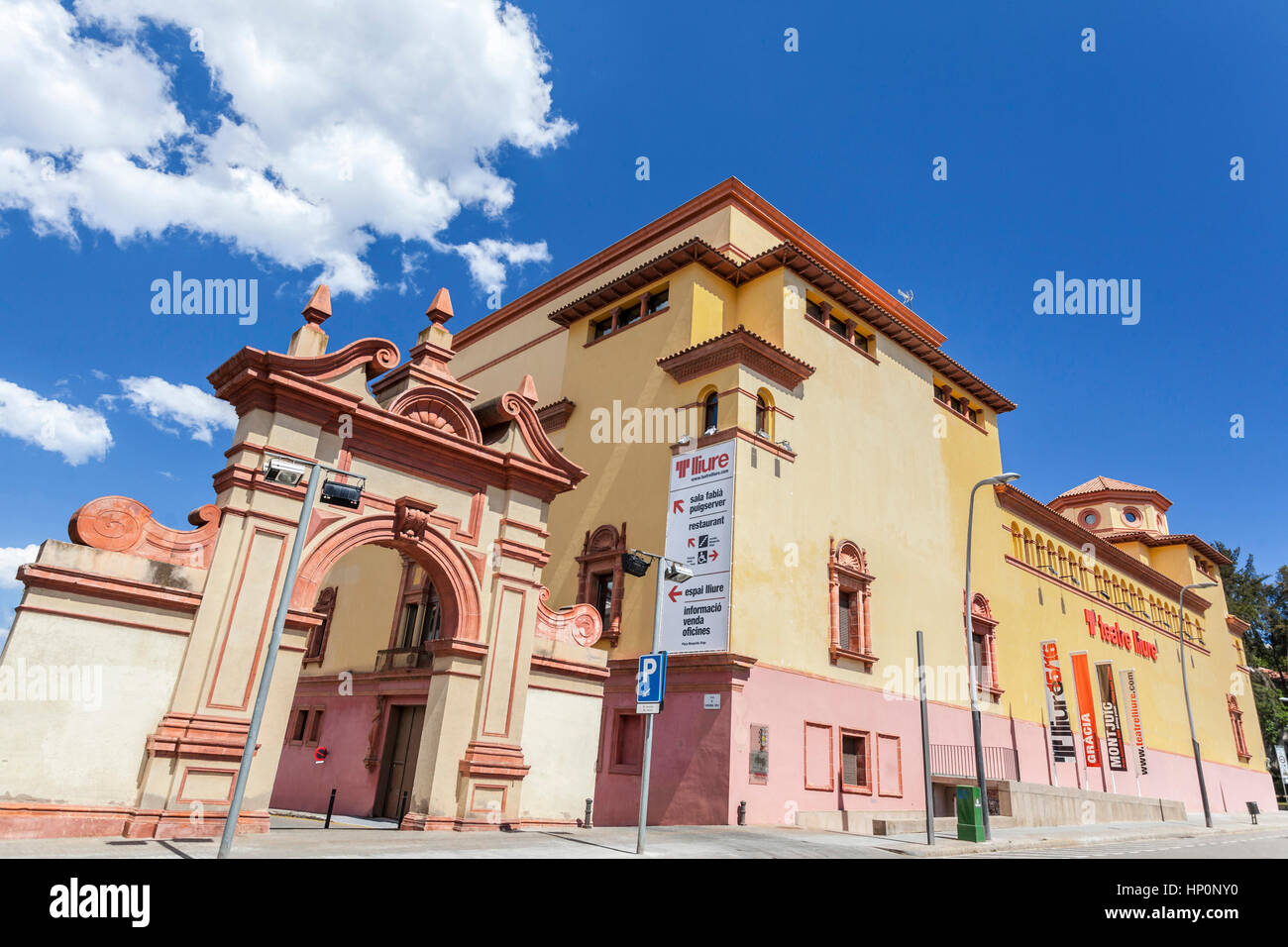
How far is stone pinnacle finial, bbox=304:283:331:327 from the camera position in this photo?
14.9 m

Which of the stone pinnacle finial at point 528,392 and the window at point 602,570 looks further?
the window at point 602,570

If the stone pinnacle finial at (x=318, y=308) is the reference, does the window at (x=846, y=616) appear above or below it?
below

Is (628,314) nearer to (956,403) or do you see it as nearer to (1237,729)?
(956,403)

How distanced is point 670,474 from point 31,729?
16369 mm

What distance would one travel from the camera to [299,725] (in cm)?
2811

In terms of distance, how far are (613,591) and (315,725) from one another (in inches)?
467

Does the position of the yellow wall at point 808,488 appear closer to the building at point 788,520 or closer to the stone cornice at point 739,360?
the building at point 788,520

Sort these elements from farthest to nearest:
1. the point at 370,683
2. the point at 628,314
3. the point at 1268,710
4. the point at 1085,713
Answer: the point at 1268,710 < the point at 1085,713 < the point at 628,314 < the point at 370,683

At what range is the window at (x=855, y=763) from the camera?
23000 mm

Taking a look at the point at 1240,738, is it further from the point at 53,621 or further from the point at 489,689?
the point at 53,621

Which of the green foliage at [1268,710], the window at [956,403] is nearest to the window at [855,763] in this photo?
the window at [956,403]

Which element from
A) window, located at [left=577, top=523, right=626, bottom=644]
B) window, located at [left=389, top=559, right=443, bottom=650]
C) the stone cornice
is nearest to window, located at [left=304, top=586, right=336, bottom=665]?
window, located at [left=389, top=559, right=443, bottom=650]

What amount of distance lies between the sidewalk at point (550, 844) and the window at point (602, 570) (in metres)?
7.53

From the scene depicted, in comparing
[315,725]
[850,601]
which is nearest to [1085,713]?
[850,601]
